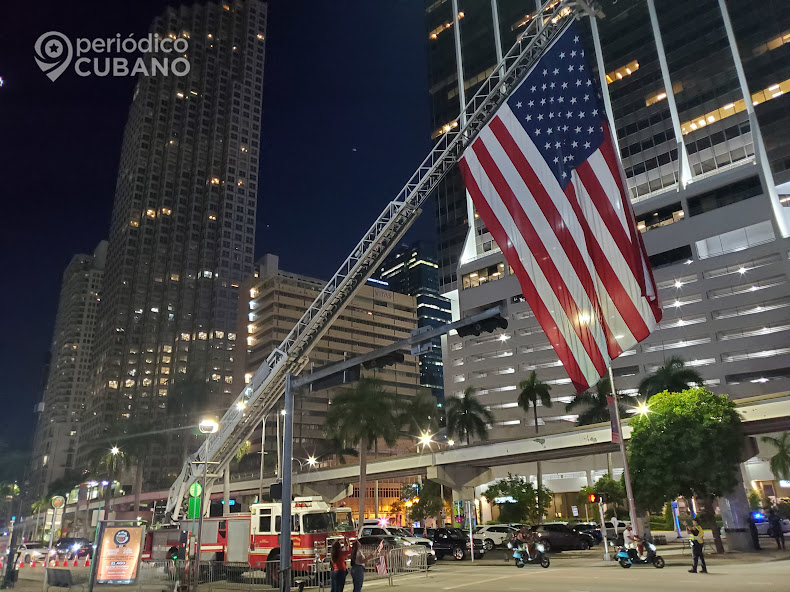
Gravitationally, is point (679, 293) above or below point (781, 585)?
above

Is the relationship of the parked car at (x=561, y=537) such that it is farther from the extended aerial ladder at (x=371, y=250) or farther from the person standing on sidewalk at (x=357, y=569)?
the person standing on sidewalk at (x=357, y=569)

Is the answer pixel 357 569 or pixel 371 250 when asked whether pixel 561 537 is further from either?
pixel 357 569

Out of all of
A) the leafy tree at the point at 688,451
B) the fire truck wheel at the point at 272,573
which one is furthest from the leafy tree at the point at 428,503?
the fire truck wheel at the point at 272,573

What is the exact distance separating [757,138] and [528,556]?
7489 centimetres

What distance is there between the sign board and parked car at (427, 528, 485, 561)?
2282 centimetres

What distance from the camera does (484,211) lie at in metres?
18.5

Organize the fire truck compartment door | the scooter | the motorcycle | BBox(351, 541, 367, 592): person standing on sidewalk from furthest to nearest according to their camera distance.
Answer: the motorcycle, the fire truck compartment door, the scooter, BBox(351, 541, 367, 592): person standing on sidewalk

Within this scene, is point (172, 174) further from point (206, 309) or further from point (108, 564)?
point (108, 564)

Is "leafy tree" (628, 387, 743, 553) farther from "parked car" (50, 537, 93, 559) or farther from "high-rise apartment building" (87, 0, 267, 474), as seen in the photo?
"high-rise apartment building" (87, 0, 267, 474)

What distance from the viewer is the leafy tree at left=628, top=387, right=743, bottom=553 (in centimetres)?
3020

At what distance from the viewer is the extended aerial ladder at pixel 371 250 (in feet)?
77.9

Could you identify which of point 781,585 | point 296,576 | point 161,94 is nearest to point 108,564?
point 296,576

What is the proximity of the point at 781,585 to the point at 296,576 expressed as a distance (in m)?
17.2

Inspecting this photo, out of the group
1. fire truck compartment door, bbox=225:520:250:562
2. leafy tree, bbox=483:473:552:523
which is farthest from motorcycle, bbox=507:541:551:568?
leafy tree, bbox=483:473:552:523
